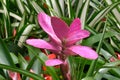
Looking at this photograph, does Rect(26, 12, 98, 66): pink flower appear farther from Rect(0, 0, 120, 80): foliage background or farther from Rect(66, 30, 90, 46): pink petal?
Rect(0, 0, 120, 80): foliage background

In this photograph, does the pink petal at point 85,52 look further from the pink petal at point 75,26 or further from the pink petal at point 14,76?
the pink petal at point 14,76

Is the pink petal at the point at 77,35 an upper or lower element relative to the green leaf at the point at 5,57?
upper

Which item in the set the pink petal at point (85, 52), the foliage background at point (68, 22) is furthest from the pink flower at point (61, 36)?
the foliage background at point (68, 22)

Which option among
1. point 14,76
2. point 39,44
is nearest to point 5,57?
point 14,76

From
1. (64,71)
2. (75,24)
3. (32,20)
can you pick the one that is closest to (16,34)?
(32,20)

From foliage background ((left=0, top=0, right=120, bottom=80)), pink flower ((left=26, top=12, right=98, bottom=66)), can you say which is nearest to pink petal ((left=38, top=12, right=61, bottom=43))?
pink flower ((left=26, top=12, right=98, bottom=66))

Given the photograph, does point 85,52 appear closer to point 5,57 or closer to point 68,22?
point 5,57

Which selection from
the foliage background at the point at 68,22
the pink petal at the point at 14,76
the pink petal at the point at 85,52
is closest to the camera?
the pink petal at the point at 85,52

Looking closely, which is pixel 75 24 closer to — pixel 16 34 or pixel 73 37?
pixel 73 37
